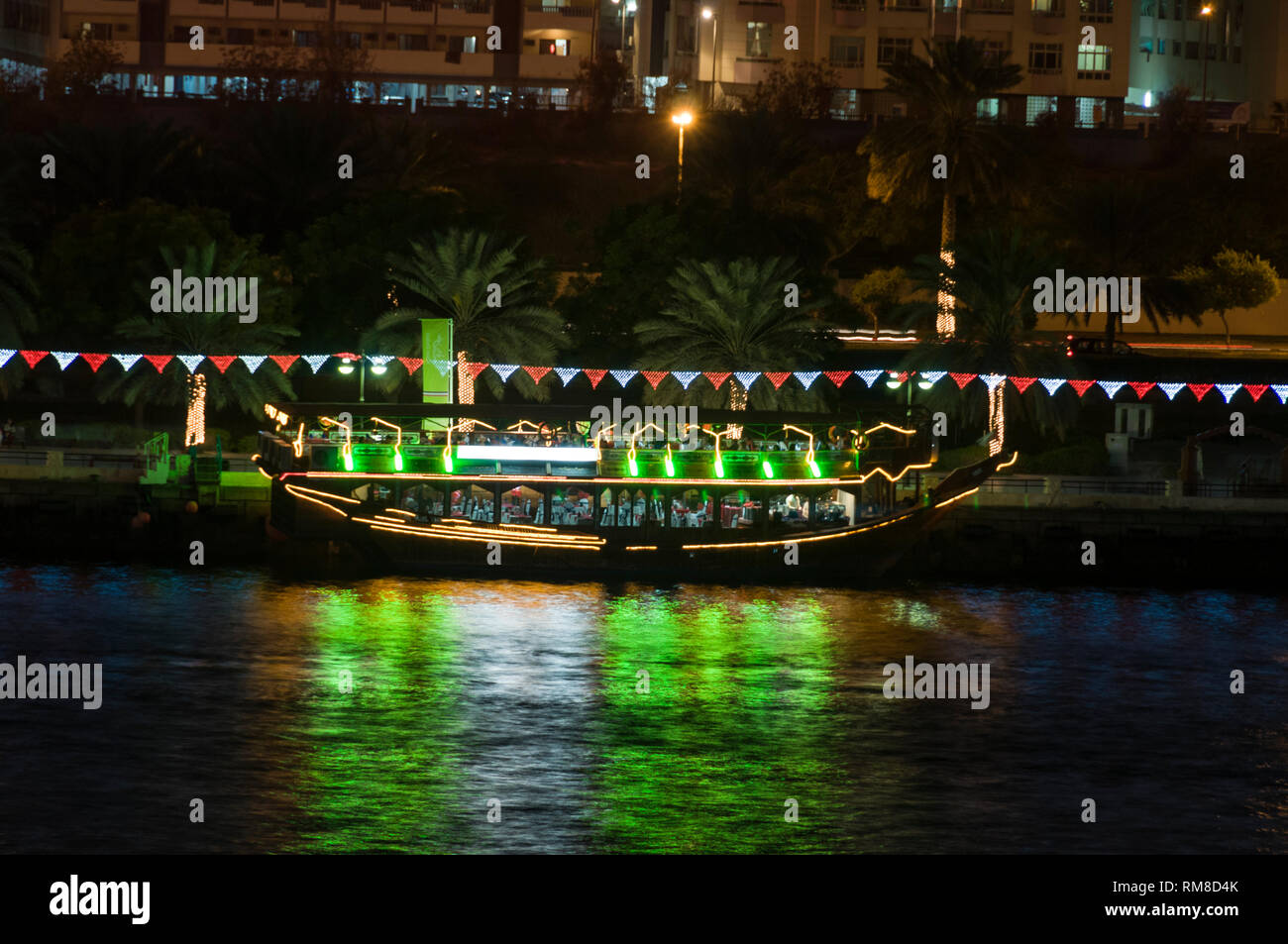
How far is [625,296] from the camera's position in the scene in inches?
3204

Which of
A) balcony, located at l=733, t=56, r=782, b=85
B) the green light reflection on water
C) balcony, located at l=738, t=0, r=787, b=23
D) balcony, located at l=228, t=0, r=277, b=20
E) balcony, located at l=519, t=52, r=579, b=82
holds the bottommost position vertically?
the green light reflection on water

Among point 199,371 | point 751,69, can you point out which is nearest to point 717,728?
point 199,371

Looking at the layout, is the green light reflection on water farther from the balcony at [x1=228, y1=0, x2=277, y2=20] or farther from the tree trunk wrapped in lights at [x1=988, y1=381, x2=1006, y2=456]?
the balcony at [x1=228, y1=0, x2=277, y2=20]

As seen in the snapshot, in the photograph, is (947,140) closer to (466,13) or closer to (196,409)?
(196,409)

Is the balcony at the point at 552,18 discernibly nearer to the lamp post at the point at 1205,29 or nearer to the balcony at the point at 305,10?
the balcony at the point at 305,10

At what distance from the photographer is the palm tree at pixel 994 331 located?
240 feet

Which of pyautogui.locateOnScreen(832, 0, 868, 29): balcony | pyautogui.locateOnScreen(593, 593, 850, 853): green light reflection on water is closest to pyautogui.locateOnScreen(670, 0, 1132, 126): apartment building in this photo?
pyautogui.locateOnScreen(832, 0, 868, 29): balcony

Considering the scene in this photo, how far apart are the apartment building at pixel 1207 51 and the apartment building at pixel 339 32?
42716 mm

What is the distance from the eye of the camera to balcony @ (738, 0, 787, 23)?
128375 millimetres

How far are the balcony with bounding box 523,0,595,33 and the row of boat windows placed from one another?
90.8 meters

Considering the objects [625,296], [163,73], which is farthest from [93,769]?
[163,73]

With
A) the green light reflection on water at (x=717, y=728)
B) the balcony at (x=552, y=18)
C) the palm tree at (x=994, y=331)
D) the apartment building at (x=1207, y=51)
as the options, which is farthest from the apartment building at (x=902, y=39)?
the green light reflection on water at (x=717, y=728)

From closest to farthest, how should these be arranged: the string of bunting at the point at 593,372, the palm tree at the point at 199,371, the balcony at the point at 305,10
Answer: the string of bunting at the point at 593,372 < the palm tree at the point at 199,371 < the balcony at the point at 305,10

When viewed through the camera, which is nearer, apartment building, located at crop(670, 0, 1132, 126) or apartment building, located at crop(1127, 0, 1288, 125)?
apartment building, located at crop(670, 0, 1132, 126)
